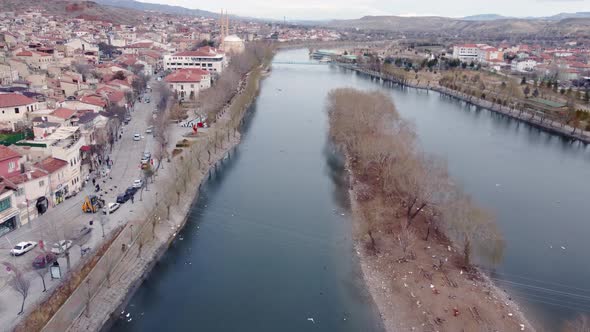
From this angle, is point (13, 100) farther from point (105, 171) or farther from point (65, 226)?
point (65, 226)

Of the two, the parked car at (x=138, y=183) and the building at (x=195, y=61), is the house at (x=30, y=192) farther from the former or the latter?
the building at (x=195, y=61)

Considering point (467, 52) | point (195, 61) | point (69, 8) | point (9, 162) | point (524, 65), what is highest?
point (69, 8)

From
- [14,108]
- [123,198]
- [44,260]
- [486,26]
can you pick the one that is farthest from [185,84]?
[486,26]

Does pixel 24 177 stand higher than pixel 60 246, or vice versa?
pixel 24 177

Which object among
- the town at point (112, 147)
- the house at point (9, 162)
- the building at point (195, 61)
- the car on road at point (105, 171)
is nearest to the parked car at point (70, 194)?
the town at point (112, 147)

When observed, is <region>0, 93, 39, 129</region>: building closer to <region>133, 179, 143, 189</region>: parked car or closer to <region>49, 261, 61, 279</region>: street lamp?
<region>133, 179, 143, 189</region>: parked car

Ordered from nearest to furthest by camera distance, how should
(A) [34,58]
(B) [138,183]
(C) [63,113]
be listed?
(B) [138,183], (C) [63,113], (A) [34,58]

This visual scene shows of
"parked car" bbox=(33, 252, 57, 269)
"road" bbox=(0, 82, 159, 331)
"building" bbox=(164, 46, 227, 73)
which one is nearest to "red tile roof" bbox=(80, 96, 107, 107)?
"road" bbox=(0, 82, 159, 331)
